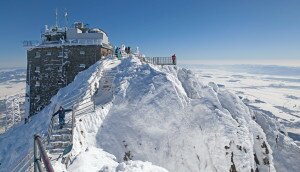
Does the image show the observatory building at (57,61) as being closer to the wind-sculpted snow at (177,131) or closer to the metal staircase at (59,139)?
the wind-sculpted snow at (177,131)

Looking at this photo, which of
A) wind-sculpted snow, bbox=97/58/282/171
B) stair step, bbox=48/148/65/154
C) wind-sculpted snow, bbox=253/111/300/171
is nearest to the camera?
stair step, bbox=48/148/65/154

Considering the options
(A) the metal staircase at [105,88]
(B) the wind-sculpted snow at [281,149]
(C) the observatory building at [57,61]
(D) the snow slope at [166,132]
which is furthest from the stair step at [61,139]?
(C) the observatory building at [57,61]

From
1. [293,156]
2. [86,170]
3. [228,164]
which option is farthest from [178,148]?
[293,156]

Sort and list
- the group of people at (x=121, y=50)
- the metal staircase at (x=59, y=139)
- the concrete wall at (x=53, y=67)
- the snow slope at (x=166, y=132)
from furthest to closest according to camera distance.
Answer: the concrete wall at (x=53, y=67) → the group of people at (x=121, y=50) → the snow slope at (x=166, y=132) → the metal staircase at (x=59, y=139)

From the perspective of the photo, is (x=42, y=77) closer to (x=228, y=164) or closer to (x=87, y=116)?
(x=87, y=116)

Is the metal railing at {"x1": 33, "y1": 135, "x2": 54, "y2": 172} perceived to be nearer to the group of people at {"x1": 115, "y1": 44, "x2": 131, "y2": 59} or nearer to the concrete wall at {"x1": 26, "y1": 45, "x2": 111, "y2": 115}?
the group of people at {"x1": 115, "y1": 44, "x2": 131, "y2": 59}

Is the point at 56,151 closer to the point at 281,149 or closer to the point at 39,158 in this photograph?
the point at 39,158

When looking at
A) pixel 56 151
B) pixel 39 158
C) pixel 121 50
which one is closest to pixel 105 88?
pixel 56 151

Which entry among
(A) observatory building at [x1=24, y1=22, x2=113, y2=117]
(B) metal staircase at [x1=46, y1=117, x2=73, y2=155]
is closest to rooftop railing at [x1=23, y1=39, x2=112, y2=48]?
(A) observatory building at [x1=24, y1=22, x2=113, y2=117]

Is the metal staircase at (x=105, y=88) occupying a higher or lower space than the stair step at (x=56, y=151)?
higher
